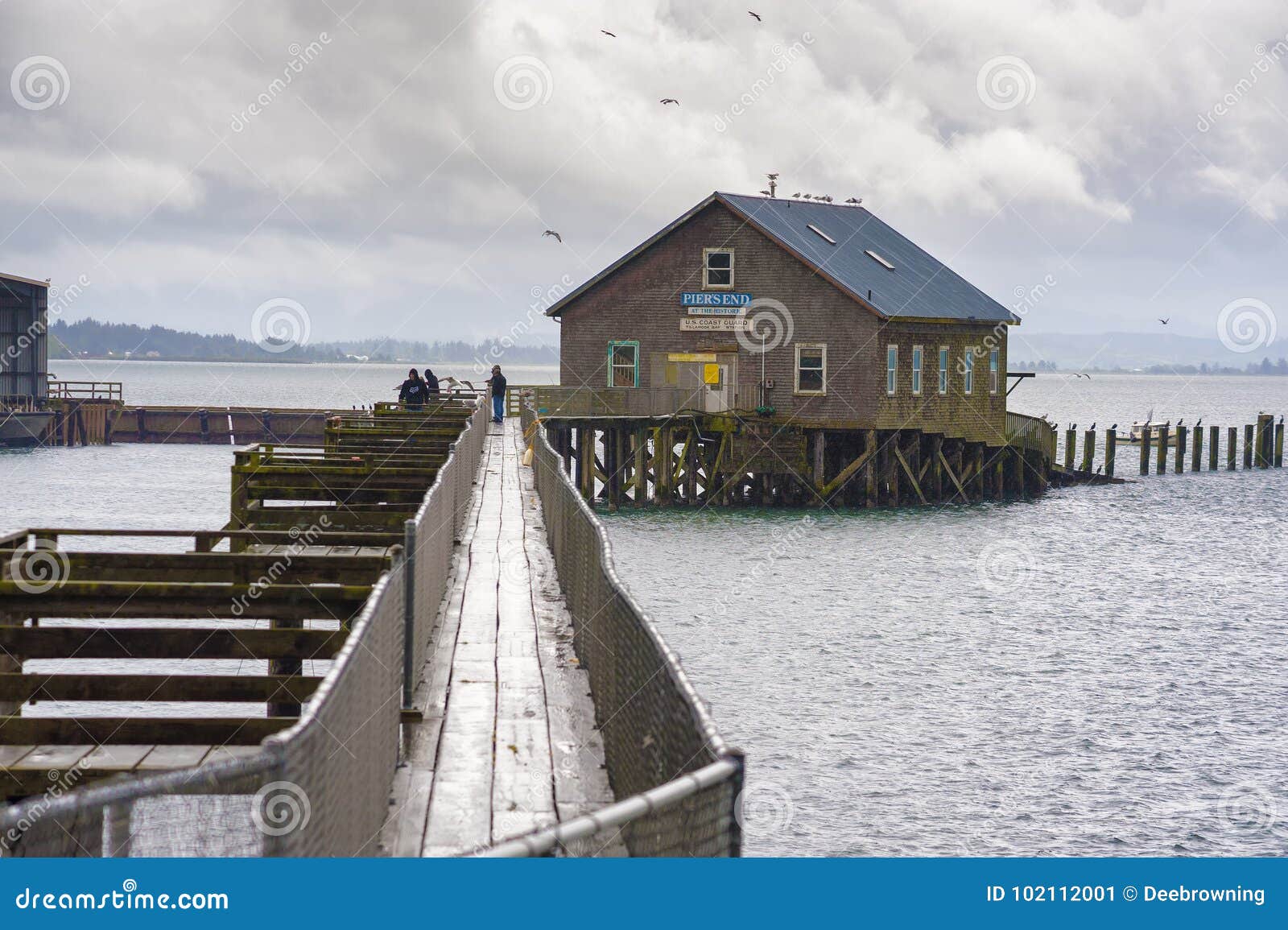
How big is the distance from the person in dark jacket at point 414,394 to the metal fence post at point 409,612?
95.5ft

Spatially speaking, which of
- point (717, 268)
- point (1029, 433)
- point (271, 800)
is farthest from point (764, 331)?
point (271, 800)

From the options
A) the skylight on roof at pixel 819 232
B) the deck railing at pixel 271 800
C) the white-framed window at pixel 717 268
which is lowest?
the deck railing at pixel 271 800

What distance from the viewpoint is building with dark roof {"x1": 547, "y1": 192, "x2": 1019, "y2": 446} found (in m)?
51.6

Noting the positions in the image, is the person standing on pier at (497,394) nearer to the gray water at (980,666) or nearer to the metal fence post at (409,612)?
the gray water at (980,666)

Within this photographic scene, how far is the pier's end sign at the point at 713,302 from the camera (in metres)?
52.3

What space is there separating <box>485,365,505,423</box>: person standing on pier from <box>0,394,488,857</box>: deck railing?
129 ft

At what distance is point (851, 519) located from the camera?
168 feet

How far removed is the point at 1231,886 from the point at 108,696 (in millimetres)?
7478

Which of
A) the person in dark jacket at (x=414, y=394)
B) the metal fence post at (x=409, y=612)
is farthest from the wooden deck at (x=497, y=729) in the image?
the person in dark jacket at (x=414, y=394)

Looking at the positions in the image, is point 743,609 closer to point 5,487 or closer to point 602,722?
point 602,722

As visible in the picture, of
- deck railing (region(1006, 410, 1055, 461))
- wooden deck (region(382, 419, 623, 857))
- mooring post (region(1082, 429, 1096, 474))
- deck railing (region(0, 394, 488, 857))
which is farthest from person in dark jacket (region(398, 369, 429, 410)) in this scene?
mooring post (region(1082, 429, 1096, 474))

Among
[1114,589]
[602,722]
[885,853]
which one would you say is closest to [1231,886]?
[602,722]

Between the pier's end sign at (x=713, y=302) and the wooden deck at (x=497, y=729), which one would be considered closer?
the wooden deck at (x=497, y=729)

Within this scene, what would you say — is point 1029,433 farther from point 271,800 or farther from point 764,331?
point 271,800
